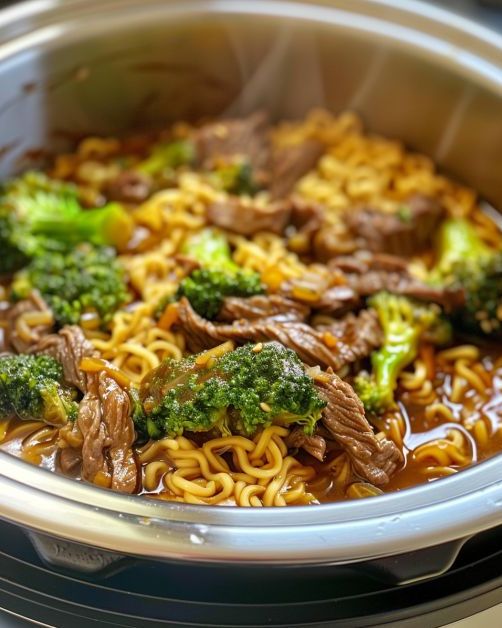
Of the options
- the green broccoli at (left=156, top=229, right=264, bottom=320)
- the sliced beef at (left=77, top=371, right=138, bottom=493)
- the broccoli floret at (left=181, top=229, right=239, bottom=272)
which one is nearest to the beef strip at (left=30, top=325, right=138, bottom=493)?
the sliced beef at (left=77, top=371, right=138, bottom=493)

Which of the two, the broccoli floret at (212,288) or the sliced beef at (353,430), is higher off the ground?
the broccoli floret at (212,288)

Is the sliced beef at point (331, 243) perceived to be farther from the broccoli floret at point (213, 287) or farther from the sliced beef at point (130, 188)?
the sliced beef at point (130, 188)

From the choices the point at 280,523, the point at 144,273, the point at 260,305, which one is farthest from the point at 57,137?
the point at 280,523

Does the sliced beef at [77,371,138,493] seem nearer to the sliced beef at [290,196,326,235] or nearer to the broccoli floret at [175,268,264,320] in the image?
the broccoli floret at [175,268,264,320]

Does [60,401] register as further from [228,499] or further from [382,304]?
[382,304]

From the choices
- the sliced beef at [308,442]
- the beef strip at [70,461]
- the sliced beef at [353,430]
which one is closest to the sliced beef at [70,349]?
the beef strip at [70,461]
